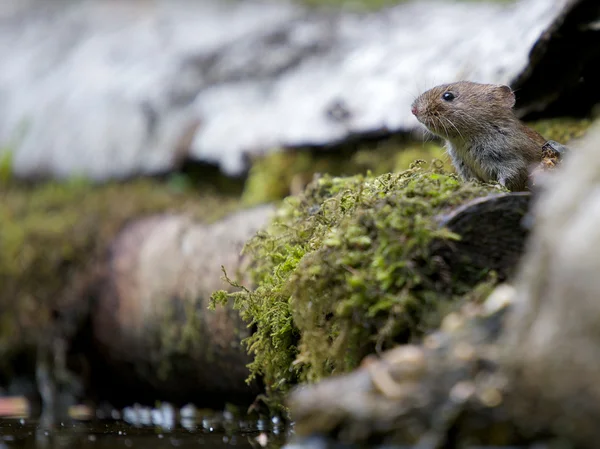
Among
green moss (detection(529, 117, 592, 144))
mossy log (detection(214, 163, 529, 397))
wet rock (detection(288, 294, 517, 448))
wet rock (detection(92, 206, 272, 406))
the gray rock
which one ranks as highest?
the gray rock

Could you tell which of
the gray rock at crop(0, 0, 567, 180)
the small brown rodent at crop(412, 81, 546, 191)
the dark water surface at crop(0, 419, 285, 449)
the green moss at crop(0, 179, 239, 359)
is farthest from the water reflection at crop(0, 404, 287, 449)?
the gray rock at crop(0, 0, 567, 180)

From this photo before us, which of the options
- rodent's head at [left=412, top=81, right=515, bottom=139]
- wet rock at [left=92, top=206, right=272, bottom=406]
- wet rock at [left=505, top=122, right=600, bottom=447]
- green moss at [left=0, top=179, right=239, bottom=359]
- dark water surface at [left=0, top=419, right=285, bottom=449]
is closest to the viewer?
wet rock at [left=505, top=122, right=600, bottom=447]

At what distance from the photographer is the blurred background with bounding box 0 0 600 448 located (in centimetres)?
500

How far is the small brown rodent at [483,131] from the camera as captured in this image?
3.85m

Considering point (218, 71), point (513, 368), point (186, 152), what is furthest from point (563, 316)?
point (218, 71)

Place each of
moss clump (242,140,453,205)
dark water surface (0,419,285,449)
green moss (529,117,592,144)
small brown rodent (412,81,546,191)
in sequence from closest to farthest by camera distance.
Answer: dark water surface (0,419,285,449) < small brown rodent (412,81,546,191) < green moss (529,117,592,144) < moss clump (242,140,453,205)

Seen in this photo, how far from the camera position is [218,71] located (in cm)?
797

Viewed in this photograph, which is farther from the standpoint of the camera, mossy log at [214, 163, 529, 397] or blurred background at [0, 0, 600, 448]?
blurred background at [0, 0, 600, 448]

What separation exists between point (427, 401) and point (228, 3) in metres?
8.96

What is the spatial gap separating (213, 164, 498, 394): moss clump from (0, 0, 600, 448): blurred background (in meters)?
0.61

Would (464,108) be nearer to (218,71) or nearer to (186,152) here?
(186,152)

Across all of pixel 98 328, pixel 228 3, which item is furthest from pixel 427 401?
pixel 228 3

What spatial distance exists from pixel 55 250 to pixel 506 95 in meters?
4.87

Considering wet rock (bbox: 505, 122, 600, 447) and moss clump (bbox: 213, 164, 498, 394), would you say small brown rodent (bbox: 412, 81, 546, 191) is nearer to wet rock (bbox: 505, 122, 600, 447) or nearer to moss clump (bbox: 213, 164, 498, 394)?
moss clump (bbox: 213, 164, 498, 394)
